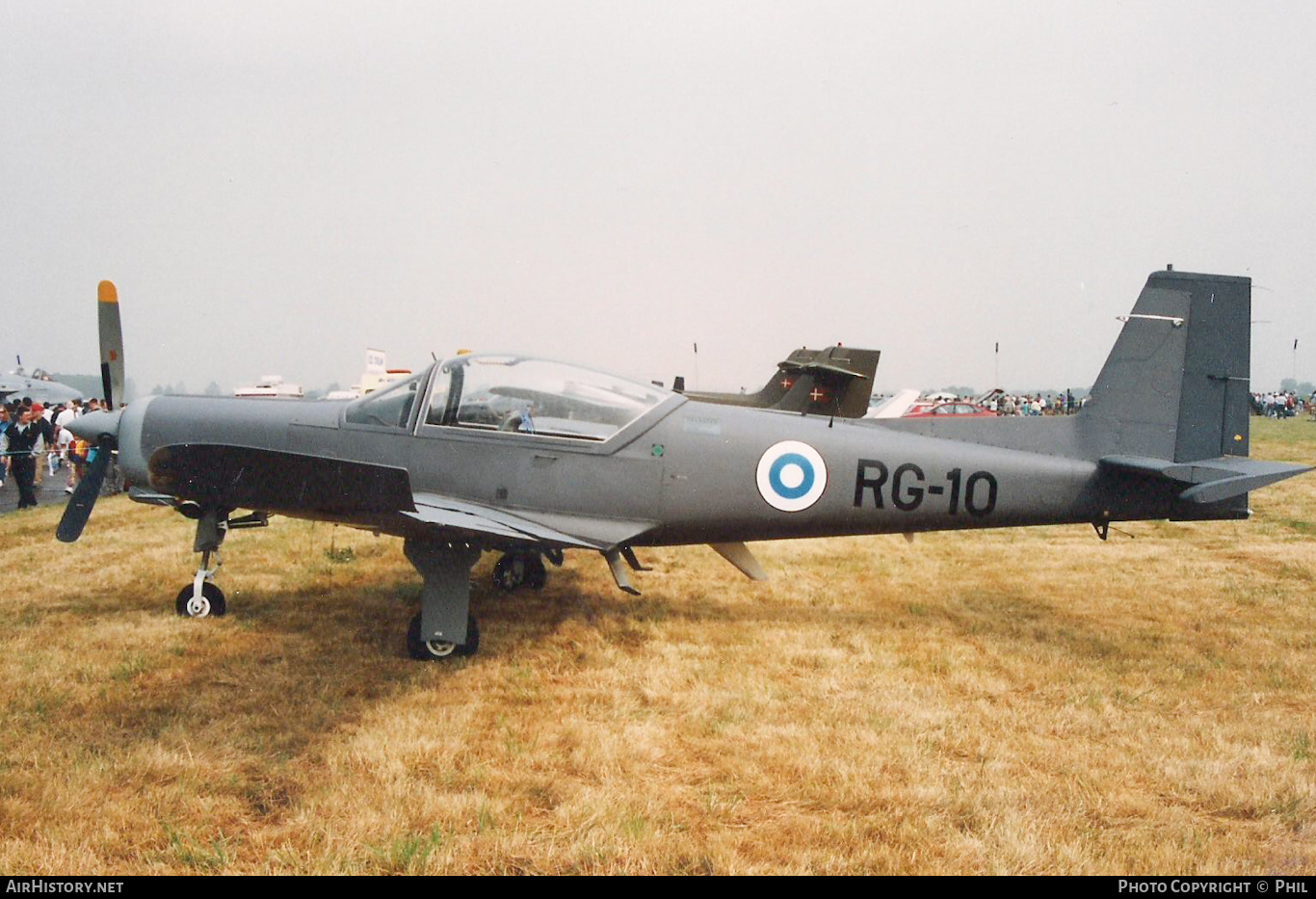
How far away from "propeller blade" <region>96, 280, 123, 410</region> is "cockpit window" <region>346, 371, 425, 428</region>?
2.58m

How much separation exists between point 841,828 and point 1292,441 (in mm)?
28955

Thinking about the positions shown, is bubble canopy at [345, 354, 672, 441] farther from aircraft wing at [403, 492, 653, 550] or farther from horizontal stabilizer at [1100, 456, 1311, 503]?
horizontal stabilizer at [1100, 456, 1311, 503]

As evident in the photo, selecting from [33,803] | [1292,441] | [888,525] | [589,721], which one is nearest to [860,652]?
[888,525]

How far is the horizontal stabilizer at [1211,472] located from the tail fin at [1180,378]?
0.44 ft

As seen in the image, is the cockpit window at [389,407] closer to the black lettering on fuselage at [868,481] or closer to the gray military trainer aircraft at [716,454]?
the gray military trainer aircraft at [716,454]

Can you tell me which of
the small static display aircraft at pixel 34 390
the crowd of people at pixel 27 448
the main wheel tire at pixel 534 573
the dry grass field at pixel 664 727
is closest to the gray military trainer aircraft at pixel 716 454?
the dry grass field at pixel 664 727

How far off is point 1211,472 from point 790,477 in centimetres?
294

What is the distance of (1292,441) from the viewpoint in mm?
25000

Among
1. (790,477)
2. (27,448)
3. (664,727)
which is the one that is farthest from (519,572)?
(27,448)

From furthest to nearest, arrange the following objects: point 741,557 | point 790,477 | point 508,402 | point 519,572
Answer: point 519,572 → point 741,557 → point 790,477 → point 508,402

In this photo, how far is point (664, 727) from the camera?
4.33 metres

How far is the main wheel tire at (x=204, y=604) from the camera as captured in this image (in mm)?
6137

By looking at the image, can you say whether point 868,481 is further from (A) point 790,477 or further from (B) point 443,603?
(B) point 443,603

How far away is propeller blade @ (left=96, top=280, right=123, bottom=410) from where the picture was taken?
6.71 m
